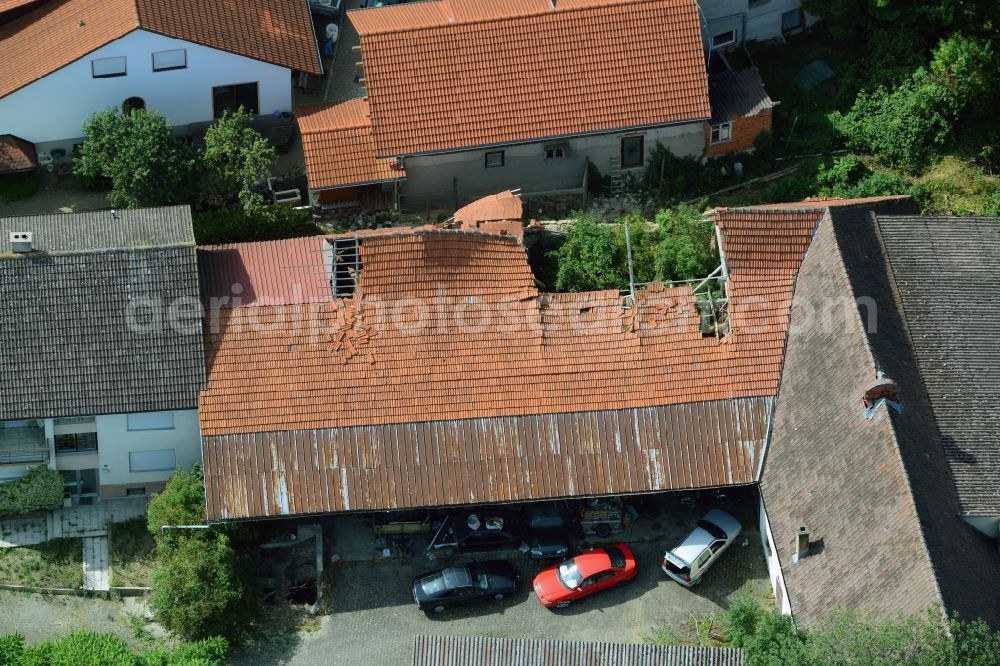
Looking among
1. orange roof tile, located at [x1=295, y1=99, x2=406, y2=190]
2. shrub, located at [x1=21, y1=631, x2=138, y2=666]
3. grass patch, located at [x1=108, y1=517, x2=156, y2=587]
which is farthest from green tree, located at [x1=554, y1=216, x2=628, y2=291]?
shrub, located at [x1=21, y1=631, x2=138, y2=666]

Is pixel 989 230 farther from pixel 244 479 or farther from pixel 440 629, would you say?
pixel 244 479

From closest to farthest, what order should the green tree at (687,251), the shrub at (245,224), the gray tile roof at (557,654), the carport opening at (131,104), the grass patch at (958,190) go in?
the gray tile roof at (557,654)
the green tree at (687,251)
the shrub at (245,224)
the grass patch at (958,190)
the carport opening at (131,104)

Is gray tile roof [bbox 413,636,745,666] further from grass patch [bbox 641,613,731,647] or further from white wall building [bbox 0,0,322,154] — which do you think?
white wall building [bbox 0,0,322,154]

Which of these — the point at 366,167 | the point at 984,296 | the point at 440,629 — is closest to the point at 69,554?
the point at 440,629

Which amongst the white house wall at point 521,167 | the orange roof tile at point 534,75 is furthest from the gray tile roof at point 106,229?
the white house wall at point 521,167

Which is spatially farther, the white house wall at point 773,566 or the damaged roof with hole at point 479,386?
the damaged roof with hole at point 479,386

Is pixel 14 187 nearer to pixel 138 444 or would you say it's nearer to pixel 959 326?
pixel 138 444

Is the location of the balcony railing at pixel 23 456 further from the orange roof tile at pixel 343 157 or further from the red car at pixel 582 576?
the red car at pixel 582 576
